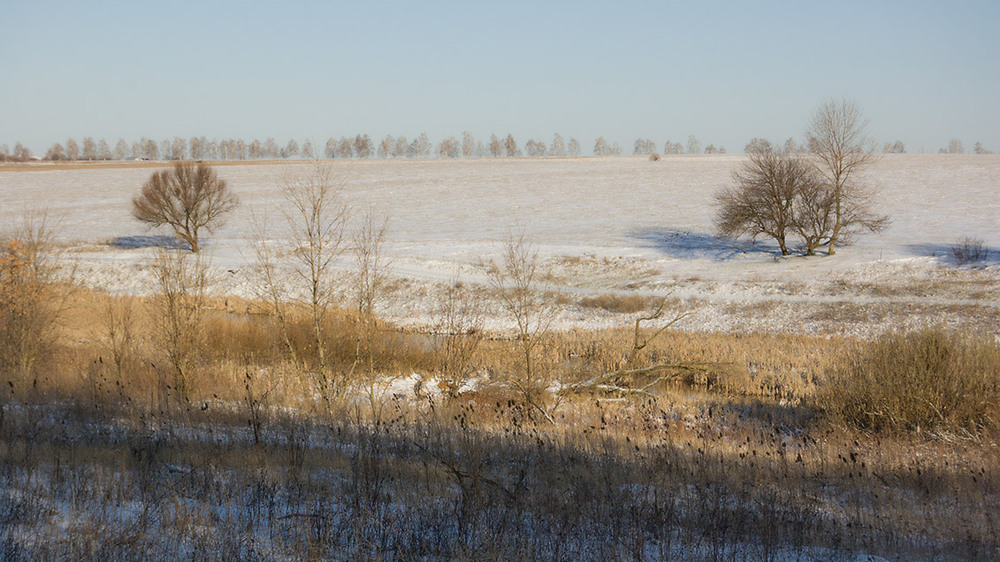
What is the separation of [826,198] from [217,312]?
3217 centimetres

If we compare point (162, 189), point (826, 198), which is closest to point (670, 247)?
point (826, 198)

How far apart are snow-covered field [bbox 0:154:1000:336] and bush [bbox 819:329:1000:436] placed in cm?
481

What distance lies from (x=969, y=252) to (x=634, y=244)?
1745cm

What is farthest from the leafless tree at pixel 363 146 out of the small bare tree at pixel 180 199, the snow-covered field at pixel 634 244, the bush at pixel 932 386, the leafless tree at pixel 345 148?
the bush at pixel 932 386

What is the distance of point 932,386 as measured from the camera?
11102 millimetres

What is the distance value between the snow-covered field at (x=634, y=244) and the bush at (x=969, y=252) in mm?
432

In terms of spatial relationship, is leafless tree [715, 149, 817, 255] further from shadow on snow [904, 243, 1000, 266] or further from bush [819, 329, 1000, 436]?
bush [819, 329, 1000, 436]

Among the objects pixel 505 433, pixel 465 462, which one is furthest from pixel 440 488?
pixel 505 433

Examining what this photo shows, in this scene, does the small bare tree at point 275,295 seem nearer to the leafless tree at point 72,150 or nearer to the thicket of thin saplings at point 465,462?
the thicket of thin saplings at point 465,462

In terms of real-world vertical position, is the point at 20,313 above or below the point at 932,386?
above

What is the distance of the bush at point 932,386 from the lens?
10953 mm

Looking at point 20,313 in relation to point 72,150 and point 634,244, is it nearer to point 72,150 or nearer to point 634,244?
point 634,244

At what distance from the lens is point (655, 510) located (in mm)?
5832

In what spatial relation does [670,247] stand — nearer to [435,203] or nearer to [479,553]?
[435,203]
